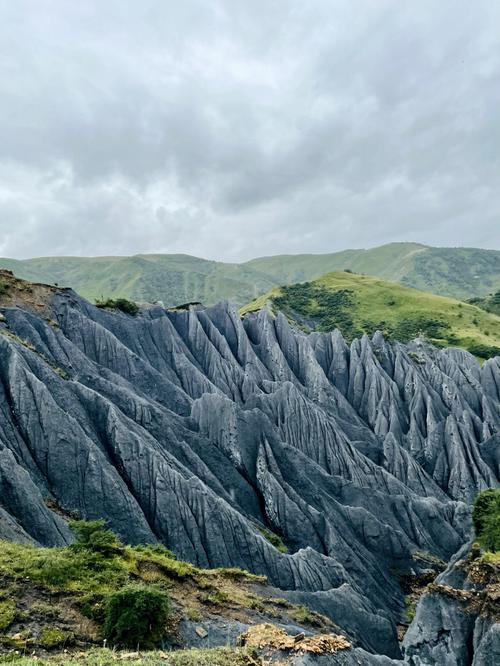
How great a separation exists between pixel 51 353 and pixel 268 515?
23656mm

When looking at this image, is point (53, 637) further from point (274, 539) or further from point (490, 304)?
point (490, 304)

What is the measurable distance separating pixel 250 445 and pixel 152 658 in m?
31.8

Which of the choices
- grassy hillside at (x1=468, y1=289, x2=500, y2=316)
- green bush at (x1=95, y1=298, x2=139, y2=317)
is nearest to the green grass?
green bush at (x1=95, y1=298, x2=139, y2=317)

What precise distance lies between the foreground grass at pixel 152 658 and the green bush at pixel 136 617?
57.6 inches

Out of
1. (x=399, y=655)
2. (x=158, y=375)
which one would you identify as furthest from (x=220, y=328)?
(x=399, y=655)

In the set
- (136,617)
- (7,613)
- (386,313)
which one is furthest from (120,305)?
(386,313)

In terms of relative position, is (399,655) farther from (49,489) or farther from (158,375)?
(158,375)

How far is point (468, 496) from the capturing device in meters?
55.0

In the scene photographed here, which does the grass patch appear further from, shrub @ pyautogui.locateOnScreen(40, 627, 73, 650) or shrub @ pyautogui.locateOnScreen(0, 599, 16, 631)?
shrub @ pyautogui.locateOnScreen(0, 599, 16, 631)

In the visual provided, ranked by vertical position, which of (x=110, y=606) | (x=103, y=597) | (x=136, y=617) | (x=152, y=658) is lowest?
(x=103, y=597)

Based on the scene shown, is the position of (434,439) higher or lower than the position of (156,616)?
lower

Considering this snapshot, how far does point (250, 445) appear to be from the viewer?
42.8m

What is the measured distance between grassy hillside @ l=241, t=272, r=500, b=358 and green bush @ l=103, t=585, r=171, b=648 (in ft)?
313

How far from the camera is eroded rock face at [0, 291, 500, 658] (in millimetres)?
29094
